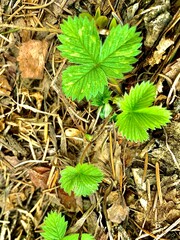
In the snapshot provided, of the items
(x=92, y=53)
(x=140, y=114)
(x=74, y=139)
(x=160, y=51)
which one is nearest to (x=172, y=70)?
(x=160, y=51)

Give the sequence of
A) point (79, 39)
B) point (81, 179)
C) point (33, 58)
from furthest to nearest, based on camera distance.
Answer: point (33, 58) → point (81, 179) → point (79, 39)

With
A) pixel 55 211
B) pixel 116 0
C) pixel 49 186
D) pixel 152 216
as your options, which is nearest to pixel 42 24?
pixel 116 0

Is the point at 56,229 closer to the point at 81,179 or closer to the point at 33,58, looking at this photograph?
the point at 81,179

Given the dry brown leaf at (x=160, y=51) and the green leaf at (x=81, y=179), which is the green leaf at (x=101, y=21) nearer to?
the dry brown leaf at (x=160, y=51)

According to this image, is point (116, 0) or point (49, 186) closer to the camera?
point (116, 0)

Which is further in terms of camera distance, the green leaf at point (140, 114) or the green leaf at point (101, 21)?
the green leaf at point (101, 21)

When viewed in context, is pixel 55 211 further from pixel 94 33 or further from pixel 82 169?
pixel 94 33

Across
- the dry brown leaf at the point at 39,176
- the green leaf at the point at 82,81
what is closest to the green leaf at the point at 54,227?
the dry brown leaf at the point at 39,176
